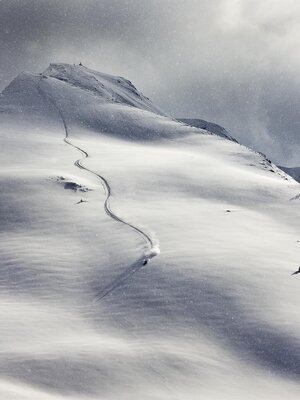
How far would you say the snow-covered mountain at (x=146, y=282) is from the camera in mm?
7051

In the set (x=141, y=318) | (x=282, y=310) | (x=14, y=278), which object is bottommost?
(x=14, y=278)

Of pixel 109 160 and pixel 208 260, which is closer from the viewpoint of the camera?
pixel 208 260

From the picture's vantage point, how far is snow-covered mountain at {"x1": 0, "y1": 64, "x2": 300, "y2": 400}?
7.05 metres

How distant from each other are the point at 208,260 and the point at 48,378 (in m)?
5.56

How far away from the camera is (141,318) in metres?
8.98

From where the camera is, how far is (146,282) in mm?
10477

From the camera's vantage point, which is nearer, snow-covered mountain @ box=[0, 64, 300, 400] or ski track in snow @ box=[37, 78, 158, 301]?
snow-covered mountain @ box=[0, 64, 300, 400]

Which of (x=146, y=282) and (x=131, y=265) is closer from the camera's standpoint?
(x=146, y=282)

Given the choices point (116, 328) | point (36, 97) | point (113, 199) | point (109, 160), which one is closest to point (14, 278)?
point (116, 328)

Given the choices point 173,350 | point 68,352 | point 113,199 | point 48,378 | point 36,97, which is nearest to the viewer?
point 48,378

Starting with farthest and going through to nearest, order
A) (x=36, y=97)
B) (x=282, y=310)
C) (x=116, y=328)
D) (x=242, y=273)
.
→ (x=36, y=97) → (x=242, y=273) → (x=282, y=310) → (x=116, y=328)

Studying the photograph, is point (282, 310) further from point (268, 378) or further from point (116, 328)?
point (116, 328)

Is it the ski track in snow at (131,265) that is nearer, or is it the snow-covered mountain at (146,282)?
the snow-covered mountain at (146,282)

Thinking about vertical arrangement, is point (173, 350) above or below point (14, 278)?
above
